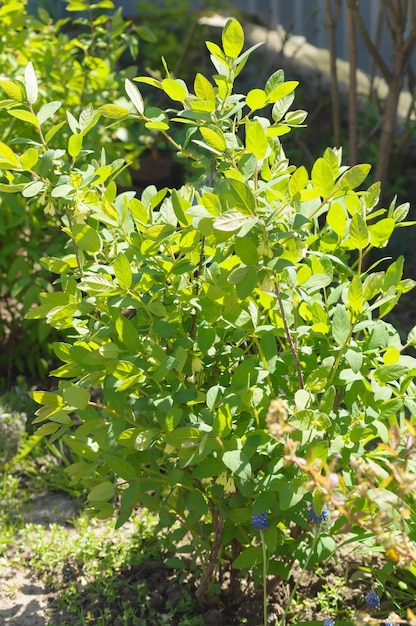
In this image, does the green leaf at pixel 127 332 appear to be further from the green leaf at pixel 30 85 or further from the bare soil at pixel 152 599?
the bare soil at pixel 152 599

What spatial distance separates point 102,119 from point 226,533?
206cm

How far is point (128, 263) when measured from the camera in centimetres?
183

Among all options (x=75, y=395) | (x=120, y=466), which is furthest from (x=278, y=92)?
(x=120, y=466)

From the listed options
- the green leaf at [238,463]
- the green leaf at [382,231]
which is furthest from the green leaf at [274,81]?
the green leaf at [238,463]

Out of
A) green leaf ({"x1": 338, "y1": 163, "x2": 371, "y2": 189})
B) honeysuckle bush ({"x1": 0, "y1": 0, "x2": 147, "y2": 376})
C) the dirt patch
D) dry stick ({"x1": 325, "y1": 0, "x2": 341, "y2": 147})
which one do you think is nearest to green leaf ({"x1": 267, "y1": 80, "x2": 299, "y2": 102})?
green leaf ({"x1": 338, "y1": 163, "x2": 371, "y2": 189})

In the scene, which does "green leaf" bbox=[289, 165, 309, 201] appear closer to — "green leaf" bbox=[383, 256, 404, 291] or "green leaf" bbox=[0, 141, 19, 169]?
"green leaf" bbox=[383, 256, 404, 291]

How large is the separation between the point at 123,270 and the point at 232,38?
20.7 inches

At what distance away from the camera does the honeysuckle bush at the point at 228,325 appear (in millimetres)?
1727

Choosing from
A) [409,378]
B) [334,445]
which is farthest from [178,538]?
[409,378]

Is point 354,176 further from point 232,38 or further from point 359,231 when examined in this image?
point 232,38

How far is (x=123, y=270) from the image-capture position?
1817 millimetres

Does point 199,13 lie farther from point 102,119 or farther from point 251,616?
point 251,616

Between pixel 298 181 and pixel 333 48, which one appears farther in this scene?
pixel 333 48

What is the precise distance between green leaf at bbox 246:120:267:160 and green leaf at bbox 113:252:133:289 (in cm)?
36
